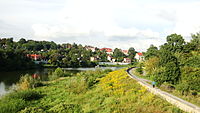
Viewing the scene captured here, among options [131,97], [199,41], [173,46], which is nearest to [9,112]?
[131,97]

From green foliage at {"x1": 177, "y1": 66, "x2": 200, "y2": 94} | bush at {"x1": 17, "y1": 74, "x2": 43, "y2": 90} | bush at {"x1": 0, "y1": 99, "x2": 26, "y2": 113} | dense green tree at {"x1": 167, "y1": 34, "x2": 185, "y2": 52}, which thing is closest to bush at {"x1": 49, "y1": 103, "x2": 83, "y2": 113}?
bush at {"x1": 0, "y1": 99, "x2": 26, "y2": 113}

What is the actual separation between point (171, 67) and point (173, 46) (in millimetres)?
21457

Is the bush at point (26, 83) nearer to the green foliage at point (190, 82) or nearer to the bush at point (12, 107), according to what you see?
the bush at point (12, 107)

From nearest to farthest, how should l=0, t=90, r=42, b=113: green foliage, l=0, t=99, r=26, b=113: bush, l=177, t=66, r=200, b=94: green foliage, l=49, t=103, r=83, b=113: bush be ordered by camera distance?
1. l=49, t=103, r=83, b=113: bush
2. l=0, t=99, r=26, b=113: bush
3. l=0, t=90, r=42, b=113: green foliage
4. l=177, t=66, r=200, b=94: green foliage

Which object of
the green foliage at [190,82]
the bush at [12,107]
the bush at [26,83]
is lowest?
the bush at [12,107]

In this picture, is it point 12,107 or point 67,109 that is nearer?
point 67,109

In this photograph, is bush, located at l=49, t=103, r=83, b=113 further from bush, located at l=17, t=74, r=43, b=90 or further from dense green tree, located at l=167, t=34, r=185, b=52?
dense green tree, located at l=167, t=34, r=185, b=52

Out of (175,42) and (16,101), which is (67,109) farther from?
(175,42)

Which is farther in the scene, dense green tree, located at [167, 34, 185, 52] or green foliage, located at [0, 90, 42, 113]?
dense green tree, located at [167, 34, 185, 52]

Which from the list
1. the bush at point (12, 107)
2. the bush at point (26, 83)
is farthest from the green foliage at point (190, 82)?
the bush at point (26, 83)

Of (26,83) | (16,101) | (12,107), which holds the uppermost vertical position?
(26,83)

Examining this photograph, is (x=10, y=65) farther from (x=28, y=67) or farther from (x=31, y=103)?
(x=31, y=103)

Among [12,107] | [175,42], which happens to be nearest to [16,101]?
[12,107]

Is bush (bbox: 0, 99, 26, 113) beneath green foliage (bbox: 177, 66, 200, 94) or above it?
beneath
